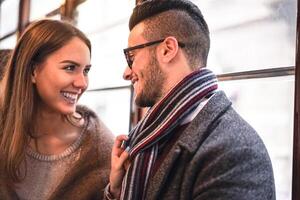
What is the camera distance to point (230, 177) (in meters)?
0.89

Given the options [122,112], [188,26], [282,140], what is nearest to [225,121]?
[188,26]

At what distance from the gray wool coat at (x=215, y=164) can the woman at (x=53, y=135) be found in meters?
0.54

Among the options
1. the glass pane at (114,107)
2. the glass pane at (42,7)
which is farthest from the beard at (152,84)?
the glass pane at (42,7)

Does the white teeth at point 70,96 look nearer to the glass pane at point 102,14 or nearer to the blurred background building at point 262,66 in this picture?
the blurred background building at point 262,66

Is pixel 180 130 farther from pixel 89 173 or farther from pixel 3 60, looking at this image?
pixel 3 60

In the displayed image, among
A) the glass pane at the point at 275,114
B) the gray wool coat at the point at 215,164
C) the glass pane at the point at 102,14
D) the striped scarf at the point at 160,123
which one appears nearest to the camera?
the gray wool coat at the point at 215,164

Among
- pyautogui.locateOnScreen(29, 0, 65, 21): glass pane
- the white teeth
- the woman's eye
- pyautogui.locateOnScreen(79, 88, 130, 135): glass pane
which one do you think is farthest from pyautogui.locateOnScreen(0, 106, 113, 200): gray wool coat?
pyautogui.locateOnScreen(29, 0, 65, 21): glass pane

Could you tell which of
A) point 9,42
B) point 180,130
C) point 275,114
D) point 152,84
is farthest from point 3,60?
point 9,42

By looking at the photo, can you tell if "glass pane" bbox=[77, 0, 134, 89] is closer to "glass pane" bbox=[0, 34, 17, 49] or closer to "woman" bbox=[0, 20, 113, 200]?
"woman" bbox=[0, 20, 113, 200]

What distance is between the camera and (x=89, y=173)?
1.48 meters

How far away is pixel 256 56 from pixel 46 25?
803 millimetres

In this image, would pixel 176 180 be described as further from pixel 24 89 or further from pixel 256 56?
pixel 24 89

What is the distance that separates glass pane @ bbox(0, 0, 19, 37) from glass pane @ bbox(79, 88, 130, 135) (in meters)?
1.97

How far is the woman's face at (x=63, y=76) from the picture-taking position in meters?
1.52
